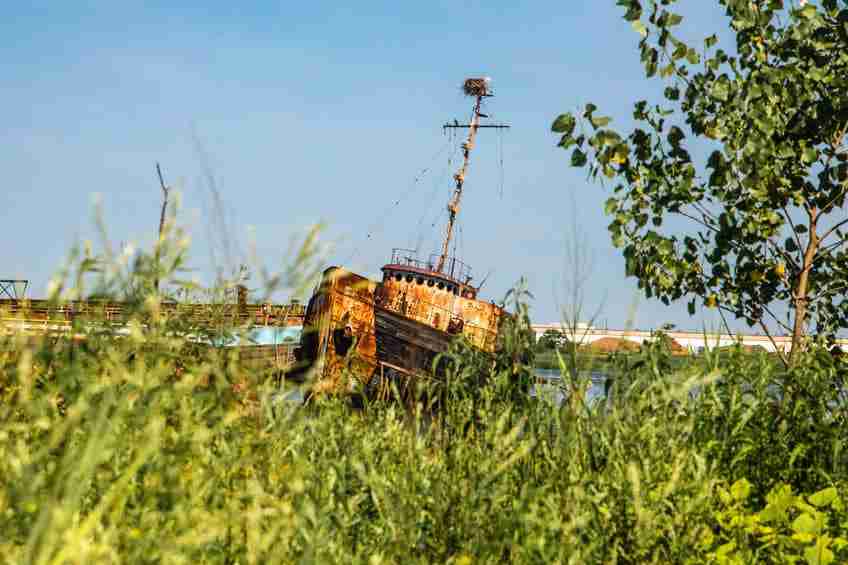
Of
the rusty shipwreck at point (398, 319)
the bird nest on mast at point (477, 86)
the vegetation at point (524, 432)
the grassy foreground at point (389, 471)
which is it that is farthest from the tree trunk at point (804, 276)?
the bird nest on mast at point (477, 86)

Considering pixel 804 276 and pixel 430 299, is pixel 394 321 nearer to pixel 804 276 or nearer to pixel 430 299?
pixel 430 299

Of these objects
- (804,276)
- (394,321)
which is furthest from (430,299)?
(804,276)

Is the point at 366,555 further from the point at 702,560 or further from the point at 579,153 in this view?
the point at 579,153

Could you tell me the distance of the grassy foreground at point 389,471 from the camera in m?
2.55

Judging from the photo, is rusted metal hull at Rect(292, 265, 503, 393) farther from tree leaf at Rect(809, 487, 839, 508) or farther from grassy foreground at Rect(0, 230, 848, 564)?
tree leaf at Rect(809, 487, 839, 508)

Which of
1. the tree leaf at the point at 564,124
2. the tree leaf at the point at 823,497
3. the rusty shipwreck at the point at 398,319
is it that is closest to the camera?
the tree leaf at the point at 823,497

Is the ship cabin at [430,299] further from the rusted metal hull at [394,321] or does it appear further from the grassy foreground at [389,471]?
the grassy foreground at [389,471]

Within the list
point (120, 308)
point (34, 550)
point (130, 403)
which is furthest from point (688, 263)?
point (34, 550)

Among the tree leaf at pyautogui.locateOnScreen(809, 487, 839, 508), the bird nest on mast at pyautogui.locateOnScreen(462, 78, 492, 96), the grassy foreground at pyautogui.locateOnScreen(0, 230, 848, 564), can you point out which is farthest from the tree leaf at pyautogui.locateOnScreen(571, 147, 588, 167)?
the bird nest on mast at pyautogui.locateOnScreen(462, 78, 492, 96)

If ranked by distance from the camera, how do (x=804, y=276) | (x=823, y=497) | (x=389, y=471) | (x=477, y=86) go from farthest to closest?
(x=477, y=86), (x=804, y=276), (x=389, y=471), (x=823, y=497)

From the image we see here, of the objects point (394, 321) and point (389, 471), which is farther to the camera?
point (394, 321)

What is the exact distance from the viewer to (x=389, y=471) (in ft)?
16.2

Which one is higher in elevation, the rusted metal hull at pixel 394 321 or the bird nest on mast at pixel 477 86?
the bird nest on mast at pixel 477 86

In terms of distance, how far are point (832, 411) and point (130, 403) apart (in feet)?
15.6
